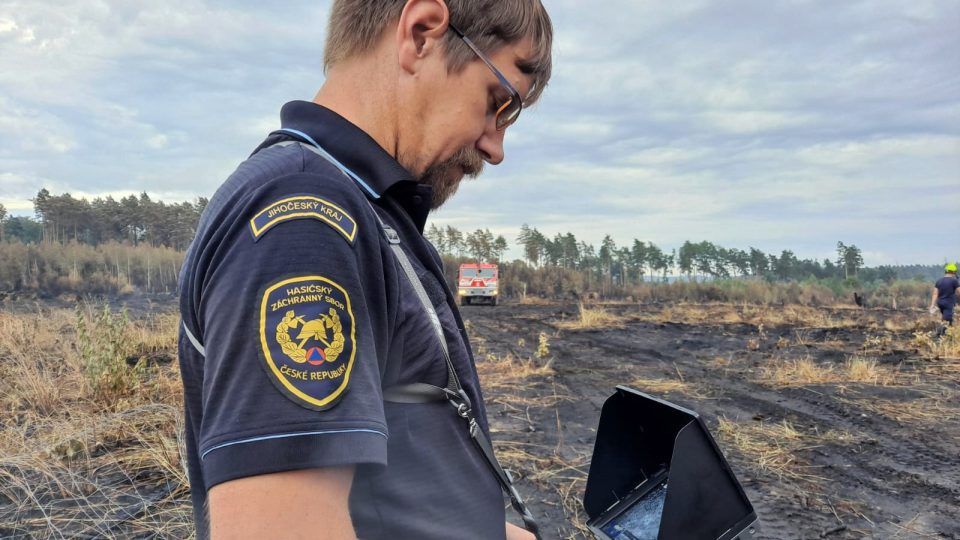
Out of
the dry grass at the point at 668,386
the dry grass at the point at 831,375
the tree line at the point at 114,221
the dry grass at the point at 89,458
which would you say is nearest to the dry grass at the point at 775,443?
the dry grass at the point at 668,386

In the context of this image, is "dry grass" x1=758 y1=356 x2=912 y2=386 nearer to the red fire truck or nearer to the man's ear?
the man's ear

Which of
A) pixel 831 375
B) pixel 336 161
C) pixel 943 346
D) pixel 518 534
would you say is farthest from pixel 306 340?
pixel 943 346

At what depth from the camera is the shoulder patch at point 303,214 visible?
0.73 metres

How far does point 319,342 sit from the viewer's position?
27.5 inches

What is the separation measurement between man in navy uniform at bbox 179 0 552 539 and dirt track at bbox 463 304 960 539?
3.00 m

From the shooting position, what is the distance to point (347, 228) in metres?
0.76

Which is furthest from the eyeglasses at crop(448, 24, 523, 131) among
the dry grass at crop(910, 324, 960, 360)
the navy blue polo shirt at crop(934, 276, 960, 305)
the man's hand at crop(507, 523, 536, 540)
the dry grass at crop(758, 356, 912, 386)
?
the navy blue polo shirt at crop(934, 276, 960, 305)

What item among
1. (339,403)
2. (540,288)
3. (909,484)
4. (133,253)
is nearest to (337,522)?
(339,403)

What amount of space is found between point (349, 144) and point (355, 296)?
1.21 ft

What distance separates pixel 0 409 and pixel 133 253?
31668 millimetres

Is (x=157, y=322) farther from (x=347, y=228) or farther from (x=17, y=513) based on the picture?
Answer: (x=347, y=228)

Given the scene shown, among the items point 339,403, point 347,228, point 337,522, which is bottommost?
point 337,522

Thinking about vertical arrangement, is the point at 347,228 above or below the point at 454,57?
below

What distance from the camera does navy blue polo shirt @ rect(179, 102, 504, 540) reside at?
673 mm
